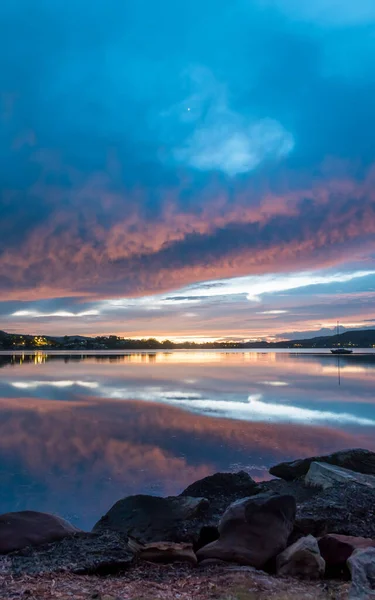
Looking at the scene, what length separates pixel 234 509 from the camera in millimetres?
7246

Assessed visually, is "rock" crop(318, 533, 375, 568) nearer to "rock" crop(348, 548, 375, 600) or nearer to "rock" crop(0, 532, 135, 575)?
"rock" crop(348, 548, 375, 600)

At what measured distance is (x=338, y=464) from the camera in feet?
42.2

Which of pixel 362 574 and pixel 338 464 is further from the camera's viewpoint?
pixel 338 464

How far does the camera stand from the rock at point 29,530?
23.9 feet

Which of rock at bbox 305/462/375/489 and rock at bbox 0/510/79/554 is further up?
rock at bbox 0/510/79/554

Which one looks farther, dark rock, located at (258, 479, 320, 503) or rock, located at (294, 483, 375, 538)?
dark rock, located at (258, 479, 320, 503)

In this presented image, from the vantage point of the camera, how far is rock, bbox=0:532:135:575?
6051 millimetres

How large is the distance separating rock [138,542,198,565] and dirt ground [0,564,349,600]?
53cm

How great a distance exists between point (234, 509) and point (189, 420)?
14.4 meters

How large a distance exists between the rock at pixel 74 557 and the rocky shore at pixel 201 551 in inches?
0.6

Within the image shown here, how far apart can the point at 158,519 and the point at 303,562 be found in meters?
3.36

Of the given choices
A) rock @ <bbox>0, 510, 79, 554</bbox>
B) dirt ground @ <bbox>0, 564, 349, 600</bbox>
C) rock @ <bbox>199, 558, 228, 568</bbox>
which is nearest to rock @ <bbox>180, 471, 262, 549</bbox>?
rock @ <bbox>199, 558, 228, 568</bbox>

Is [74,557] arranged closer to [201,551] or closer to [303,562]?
[201,551]

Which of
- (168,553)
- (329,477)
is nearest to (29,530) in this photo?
(168,553)
